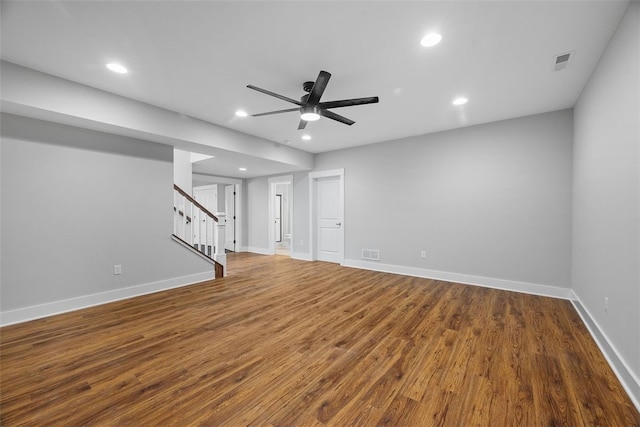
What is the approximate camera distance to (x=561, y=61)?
2.52 metres

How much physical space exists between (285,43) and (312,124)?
2.01m

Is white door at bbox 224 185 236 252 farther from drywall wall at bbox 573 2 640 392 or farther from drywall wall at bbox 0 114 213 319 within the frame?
drywall wall at bbox 573 2 640 392

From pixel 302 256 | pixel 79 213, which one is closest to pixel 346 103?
pixel 79 213

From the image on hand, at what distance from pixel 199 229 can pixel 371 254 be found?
3663 mm

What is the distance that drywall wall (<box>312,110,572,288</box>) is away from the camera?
3760 mm

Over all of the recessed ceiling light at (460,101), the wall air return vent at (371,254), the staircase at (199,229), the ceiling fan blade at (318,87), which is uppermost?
the recessed ceiling light at (460,101)

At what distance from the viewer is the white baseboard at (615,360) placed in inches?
65.6

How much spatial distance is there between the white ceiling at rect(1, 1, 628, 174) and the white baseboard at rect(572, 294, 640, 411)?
258cm

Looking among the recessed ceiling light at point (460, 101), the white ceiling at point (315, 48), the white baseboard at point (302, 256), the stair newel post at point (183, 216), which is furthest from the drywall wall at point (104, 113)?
the recessed ceiling light at point (460, 101)

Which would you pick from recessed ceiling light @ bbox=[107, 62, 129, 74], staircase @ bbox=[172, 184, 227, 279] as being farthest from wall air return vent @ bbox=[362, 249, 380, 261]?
recessed ceiling light @ bbox=[107, 62, 129, 74]

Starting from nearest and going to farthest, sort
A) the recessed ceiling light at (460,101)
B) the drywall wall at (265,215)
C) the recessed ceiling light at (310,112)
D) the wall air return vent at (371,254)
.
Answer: the recessed ceiling light at (310,112) → the recessed ceiling light at (460,101) → the wall air return vent at (371,254) → the drywall wall at (265,215)

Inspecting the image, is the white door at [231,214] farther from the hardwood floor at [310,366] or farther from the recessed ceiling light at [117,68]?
the recessed ceiling light at [117,68]

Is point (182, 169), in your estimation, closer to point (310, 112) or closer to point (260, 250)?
point (260, 250)

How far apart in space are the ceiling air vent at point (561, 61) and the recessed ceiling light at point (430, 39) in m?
1.26
